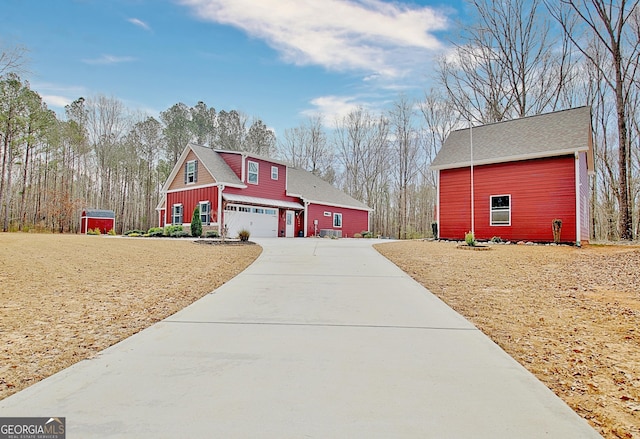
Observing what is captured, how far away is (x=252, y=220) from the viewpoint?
68.0 feet

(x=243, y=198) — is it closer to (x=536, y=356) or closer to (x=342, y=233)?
(x=342, y=233)

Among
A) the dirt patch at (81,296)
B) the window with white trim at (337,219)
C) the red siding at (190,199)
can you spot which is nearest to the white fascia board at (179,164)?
the red siding at (190,199)

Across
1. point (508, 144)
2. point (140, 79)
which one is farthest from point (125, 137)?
point (508, 144)

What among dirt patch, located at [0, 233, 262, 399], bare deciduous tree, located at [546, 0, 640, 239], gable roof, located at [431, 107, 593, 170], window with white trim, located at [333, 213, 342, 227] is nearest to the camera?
dirt patch, located at [0, 233, 262, 399]

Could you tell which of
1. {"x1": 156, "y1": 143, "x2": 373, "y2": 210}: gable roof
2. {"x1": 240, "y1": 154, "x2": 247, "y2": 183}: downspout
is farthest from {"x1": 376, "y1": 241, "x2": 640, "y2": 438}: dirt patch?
{"x1": 156, "y1": 143, "x2": 373, "y2": 210}: gable roof

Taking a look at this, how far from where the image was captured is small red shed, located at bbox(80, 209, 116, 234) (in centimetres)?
2573

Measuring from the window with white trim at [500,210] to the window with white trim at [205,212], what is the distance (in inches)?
588

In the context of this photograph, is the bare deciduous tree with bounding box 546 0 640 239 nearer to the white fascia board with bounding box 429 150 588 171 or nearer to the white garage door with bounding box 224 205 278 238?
the white fascia board with bounding box 429 150 588 171

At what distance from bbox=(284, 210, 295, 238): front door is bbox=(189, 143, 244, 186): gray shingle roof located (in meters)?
4.31

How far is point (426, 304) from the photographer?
5.09m

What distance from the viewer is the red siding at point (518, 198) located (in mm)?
13789

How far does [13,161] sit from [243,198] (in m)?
17.1

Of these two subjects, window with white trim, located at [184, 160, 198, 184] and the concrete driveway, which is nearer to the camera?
the concrete driveway

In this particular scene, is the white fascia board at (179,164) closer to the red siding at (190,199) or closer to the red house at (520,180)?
the red siding at (190,199)
